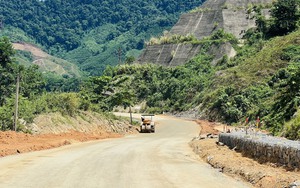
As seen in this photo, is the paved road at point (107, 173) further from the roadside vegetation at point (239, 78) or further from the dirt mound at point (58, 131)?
the roadside vegetation at point (239, 78)

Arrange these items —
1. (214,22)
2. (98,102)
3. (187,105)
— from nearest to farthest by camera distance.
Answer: (98,102) → (187,105) → (214,22)

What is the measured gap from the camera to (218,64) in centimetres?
9094

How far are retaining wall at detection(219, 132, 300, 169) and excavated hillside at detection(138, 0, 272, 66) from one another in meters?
73.6

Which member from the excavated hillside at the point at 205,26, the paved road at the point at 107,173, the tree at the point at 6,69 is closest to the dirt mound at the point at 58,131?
the paved road at the point at 107,173

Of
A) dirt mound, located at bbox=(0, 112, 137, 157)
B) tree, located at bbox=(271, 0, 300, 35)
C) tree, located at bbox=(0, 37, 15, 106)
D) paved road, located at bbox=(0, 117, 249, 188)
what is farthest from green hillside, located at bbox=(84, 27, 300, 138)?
paved road, located at bbox=(0, 117, 249, 188)

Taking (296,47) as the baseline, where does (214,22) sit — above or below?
above

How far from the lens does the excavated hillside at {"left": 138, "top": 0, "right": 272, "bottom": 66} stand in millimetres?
101438

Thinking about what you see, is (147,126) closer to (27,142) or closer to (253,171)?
(27,142)

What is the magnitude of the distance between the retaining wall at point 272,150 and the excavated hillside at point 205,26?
241ft

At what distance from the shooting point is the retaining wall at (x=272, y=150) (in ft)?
48.0

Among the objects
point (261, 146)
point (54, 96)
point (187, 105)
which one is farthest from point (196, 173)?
point (187, 105)

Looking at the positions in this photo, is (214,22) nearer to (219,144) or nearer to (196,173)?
(219,144)

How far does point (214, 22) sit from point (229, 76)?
35953mm

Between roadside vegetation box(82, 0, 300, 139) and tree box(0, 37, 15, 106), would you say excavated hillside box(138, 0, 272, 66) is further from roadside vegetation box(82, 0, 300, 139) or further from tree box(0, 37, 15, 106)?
tree box(0, 37, 15, 106)
